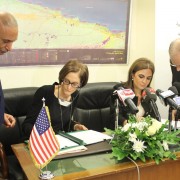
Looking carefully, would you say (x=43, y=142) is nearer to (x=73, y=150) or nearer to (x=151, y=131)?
(x=73, y=150)

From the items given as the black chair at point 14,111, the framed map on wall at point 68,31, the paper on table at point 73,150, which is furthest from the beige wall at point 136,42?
the paper on table at point 73,150

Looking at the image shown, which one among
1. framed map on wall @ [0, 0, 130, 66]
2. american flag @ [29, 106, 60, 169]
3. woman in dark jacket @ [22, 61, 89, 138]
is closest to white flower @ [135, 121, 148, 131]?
american flag @ [29, 106, 60, 169]

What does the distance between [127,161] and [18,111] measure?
132 centimetres

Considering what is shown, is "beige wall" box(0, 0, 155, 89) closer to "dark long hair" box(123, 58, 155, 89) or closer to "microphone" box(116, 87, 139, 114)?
"dark long hair" box(123, 58, 155, 89)

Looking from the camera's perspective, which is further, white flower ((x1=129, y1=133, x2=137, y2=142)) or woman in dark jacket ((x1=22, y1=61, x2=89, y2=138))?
woman in dark jacket ((x1=22, y1=61, x2=89, y2=138))

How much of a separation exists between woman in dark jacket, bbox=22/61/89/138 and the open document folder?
0.77 ft

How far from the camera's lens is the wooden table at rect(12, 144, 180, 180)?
138 centimetres

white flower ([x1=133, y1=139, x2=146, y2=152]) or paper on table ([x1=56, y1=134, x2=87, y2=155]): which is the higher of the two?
white flower ([x1=133, y1=139, x2=146, y2=152])

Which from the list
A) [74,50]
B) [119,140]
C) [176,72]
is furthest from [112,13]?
[119,140]

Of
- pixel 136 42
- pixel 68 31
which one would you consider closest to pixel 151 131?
pixel 68 31

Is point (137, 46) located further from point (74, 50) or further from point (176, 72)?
point (74, 50)

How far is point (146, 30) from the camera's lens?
3572 millimetres

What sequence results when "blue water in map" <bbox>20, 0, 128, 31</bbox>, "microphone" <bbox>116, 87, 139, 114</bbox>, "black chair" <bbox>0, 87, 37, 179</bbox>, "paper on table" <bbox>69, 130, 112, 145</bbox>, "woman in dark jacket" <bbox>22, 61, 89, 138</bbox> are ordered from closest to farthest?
"microphone" <bbox>116, 87, 139, 114</bbox>
"paper on table" <bbox>69, 130, 112, 145</bbox>
"woman in dark jacket" <bbox>22, 61, 89, 138</bbox>
"black chair" <bbox>0, 87, 37, 179</bbox>
"blue water in map" <bbox>20, 0, 128, 31</bbox>

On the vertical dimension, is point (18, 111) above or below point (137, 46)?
below
